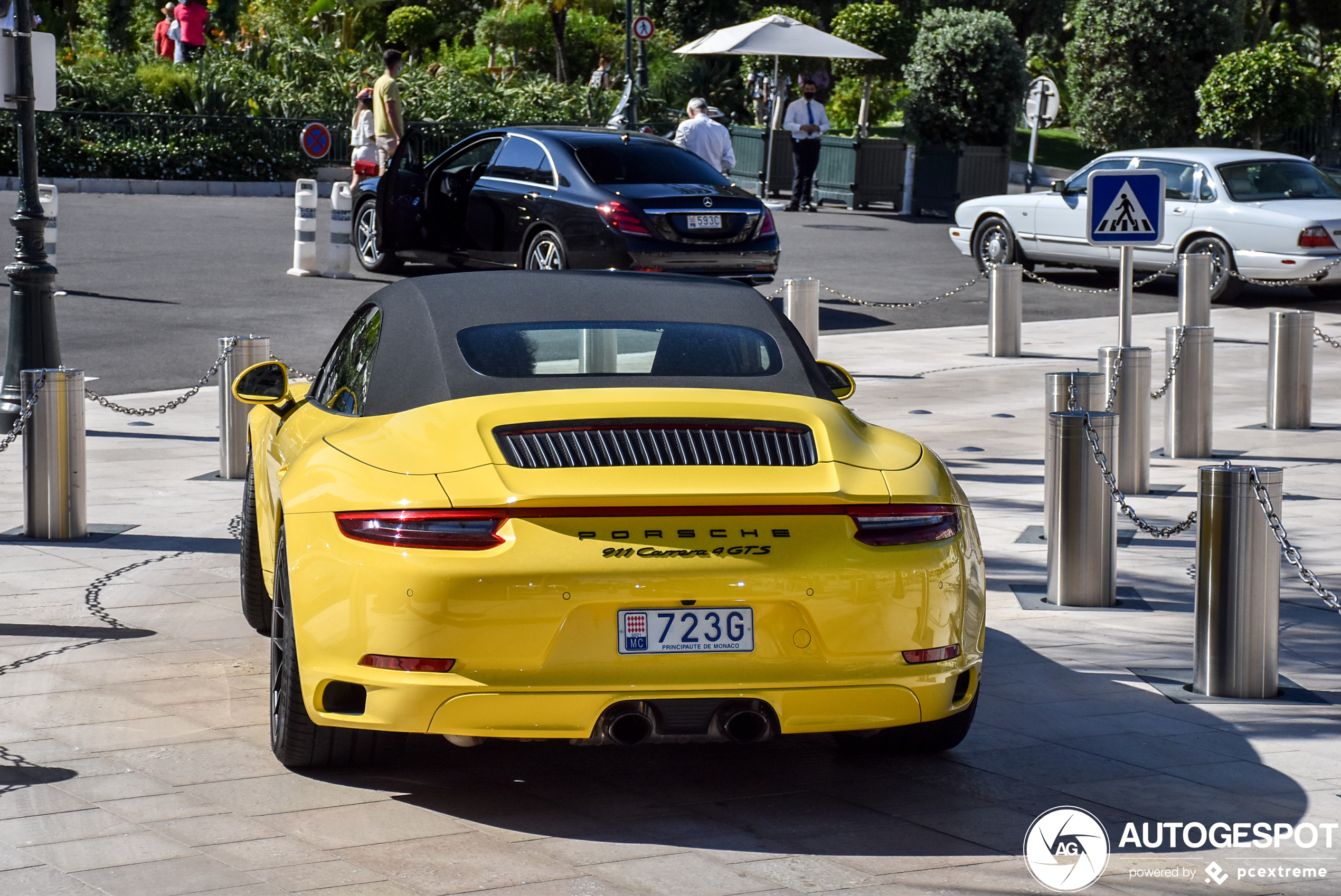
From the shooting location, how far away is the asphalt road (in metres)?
15.3

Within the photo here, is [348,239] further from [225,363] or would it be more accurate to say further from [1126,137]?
[1126,137]

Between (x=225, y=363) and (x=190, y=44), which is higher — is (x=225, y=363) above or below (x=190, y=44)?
below

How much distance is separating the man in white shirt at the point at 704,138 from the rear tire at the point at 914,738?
58.7ft

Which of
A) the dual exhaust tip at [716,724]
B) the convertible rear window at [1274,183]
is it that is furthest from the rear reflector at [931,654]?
the convertible rear window at [1274,183]

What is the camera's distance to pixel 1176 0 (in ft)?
118

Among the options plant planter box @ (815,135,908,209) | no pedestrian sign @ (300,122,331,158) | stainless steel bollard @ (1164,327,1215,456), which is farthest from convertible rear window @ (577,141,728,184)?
plant planter box @ (815,135,908,209)

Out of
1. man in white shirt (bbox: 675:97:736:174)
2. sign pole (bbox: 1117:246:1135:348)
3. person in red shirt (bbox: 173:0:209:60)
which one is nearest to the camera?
sign pole (bbox: 1117:246:1135:348)

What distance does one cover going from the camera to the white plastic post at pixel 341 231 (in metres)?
19.0

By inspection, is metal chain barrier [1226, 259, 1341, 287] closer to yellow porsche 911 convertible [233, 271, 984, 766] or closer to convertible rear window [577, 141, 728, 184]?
convertible rear window [577, 141, 728, 184]

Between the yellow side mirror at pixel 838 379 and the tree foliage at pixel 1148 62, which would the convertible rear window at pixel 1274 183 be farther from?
the tree foliage at pixel 1148 62

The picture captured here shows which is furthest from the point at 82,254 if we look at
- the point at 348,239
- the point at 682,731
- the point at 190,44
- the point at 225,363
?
the point at 682,731

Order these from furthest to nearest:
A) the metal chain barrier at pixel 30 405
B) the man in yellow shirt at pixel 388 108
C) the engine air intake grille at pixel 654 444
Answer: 1. the man in yellow shirt at pixel 388 108
2. the metal chain barrier at pixel 30 405
3. the engine air intake grille at pixel 654 444

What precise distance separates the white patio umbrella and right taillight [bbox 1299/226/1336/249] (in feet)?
44.6

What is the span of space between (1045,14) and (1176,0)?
19.7 m
